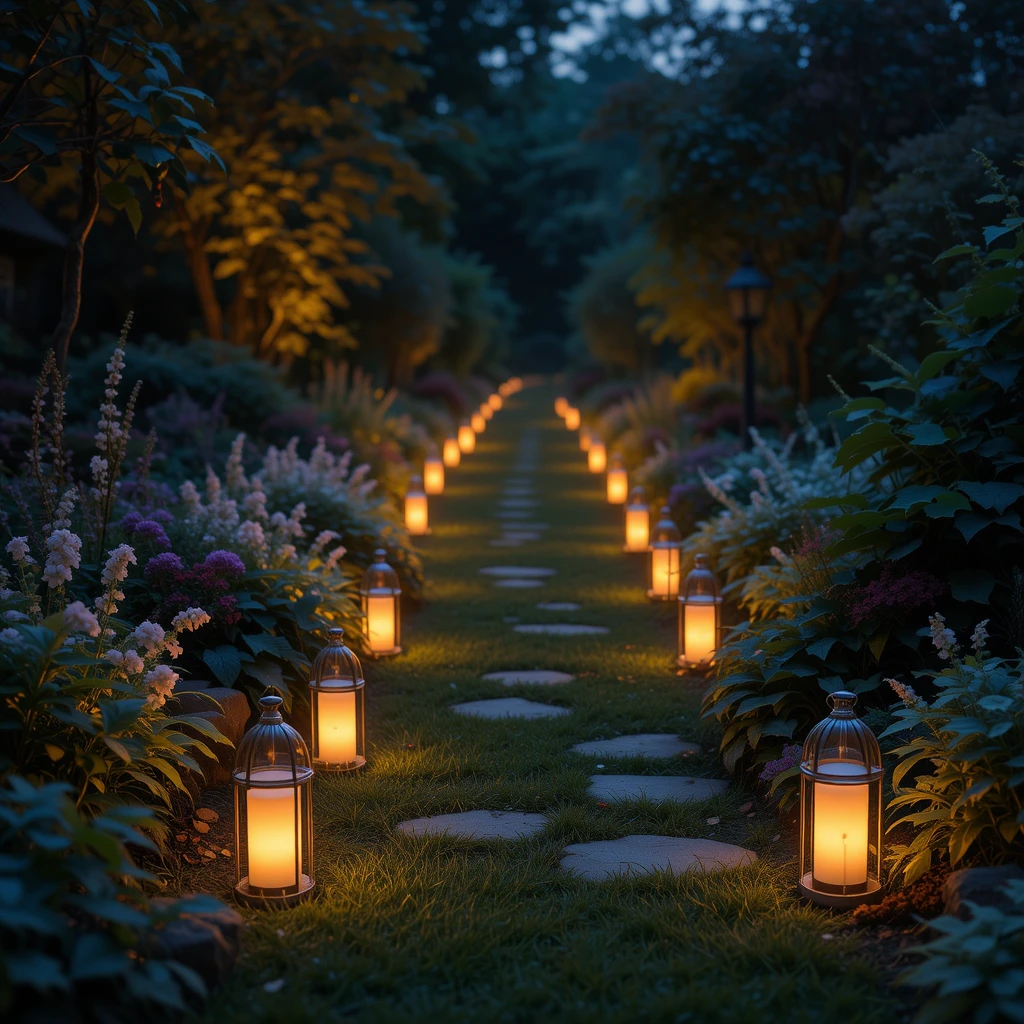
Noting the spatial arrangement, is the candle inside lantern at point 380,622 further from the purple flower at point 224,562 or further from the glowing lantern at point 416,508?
the glowing lantern at point 416,508

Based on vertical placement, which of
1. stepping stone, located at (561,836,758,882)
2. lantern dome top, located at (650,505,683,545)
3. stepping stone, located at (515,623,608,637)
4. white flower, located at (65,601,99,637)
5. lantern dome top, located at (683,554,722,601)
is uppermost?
white flower, located at (65,601,99,637)

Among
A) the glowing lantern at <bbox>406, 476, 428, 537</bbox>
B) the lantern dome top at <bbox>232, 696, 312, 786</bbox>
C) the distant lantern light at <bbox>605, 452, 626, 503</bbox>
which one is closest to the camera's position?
the lantern dome top at <bbox>232, 696, 312, 786</bbox>

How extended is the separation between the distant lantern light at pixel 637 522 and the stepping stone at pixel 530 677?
409 cm

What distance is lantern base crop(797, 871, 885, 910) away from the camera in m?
3.11

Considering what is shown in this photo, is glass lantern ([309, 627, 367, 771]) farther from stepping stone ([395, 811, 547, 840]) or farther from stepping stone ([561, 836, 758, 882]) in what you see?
stepping stone ([561, 836, 758, 882])

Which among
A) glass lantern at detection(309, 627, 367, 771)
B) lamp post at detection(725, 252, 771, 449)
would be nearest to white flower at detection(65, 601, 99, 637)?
glass lantern at detection(309, 627, 367, 771)

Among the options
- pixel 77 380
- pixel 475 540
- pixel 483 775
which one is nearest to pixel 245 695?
pixel 483 775

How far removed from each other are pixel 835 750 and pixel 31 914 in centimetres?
218

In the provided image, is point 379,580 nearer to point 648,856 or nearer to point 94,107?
point 94,107

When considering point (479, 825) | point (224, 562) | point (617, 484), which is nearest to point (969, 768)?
point (479, 825)

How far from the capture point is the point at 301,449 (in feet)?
36.8

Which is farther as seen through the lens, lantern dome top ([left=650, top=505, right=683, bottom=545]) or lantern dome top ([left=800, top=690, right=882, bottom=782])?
lantern dome top ([left=650, top=505, right=683, bottom=545])

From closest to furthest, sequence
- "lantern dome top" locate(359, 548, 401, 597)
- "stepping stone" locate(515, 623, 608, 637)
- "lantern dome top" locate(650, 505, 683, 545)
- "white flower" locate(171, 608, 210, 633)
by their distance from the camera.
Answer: "white flower" locate(171, 608, 210, 633), "lantern dome top" locate(359, 548, 401, 597), "stepping stone" locate(515, 623, 608, 637), "lantern dome top" locate(650, 505, 683, 545)

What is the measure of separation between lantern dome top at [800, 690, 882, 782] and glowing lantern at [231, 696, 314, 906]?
1.48m
